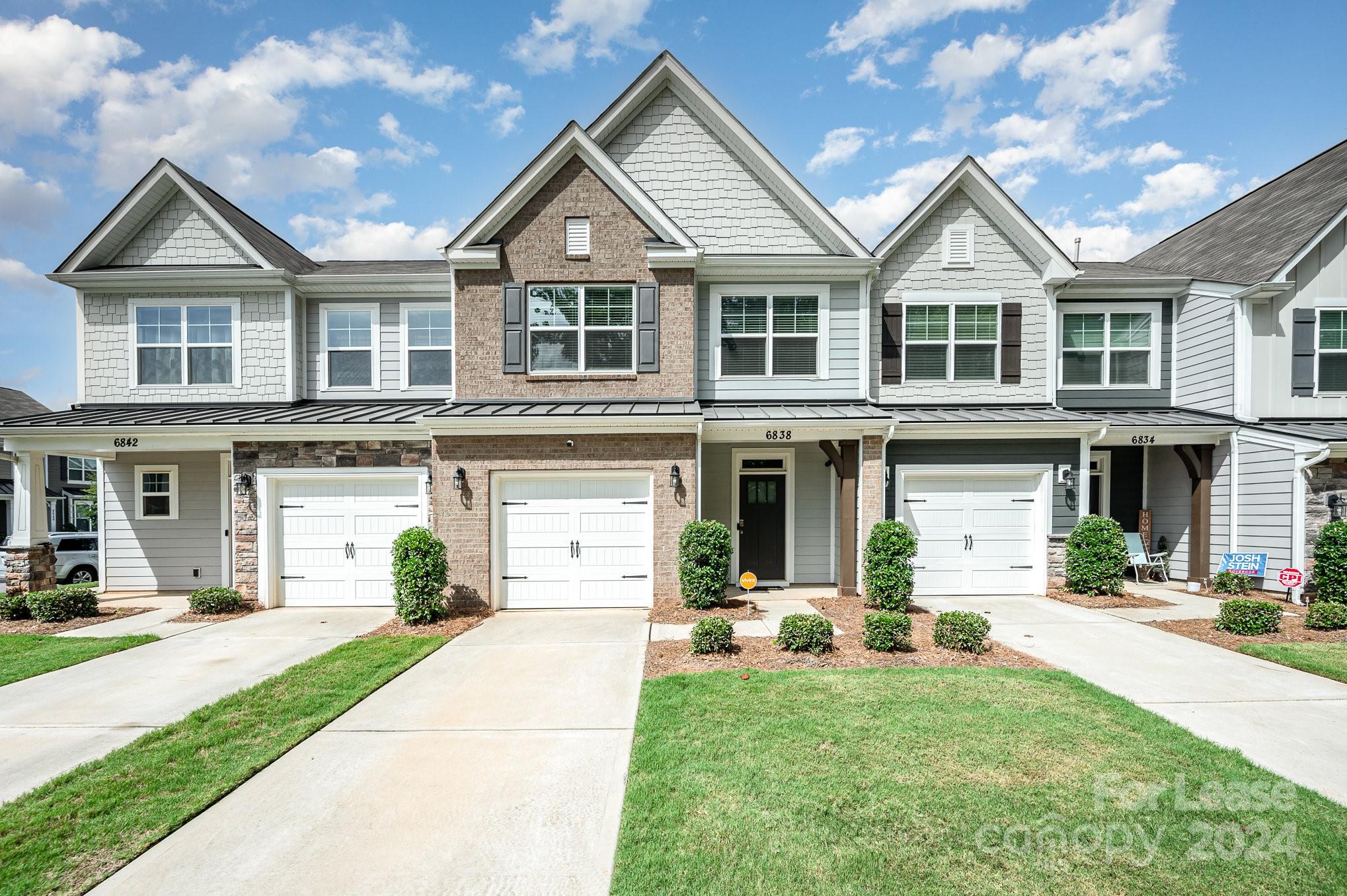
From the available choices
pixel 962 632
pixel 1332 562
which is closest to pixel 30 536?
pixel 962 632

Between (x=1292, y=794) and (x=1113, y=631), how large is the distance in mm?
5134

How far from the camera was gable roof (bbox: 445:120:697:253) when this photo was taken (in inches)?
440

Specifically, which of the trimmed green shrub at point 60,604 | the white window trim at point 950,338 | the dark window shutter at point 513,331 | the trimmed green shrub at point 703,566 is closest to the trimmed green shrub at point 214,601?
the trimmed green shrub at point 60,604

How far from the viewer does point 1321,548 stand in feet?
33.7

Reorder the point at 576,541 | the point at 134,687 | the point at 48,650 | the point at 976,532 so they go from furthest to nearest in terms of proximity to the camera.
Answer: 1. the point at 976,532
2. the point at 576,541
3. the point at 48,650
4. the point at 134,687

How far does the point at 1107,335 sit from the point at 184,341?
19.9 metres

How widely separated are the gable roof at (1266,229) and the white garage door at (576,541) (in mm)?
13088

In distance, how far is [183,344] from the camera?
1285cm

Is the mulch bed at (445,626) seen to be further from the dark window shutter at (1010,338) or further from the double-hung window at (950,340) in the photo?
the dark window shutter at (1010,338)

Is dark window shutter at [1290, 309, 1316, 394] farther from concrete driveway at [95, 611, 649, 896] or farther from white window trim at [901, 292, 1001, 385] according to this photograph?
concrete driveway at [95, 611, 649, 896]

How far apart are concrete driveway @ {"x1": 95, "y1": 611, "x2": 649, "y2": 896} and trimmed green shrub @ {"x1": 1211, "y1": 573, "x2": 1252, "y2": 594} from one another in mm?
11617

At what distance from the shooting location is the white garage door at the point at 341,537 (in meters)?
11.3

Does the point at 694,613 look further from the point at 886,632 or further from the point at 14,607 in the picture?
the point at 14,607

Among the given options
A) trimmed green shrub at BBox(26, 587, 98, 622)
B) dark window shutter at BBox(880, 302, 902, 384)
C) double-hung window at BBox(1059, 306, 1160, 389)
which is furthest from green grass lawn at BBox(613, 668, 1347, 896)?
trimmed green shrub at BBox(26, 587, 98, 622)
